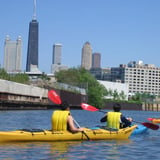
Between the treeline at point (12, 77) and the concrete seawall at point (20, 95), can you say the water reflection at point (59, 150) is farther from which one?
the treeline at point (12, 77)

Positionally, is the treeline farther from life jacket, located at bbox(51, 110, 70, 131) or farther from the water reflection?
the water reflection

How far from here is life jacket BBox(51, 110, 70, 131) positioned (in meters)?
19.5

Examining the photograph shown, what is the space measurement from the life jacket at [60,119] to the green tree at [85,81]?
11825cm

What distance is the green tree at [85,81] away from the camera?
13962 centimetres

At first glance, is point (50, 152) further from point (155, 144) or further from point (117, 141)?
point (155, 144)

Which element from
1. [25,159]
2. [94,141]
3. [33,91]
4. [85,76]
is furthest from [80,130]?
[85,76]

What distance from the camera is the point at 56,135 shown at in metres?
19.8

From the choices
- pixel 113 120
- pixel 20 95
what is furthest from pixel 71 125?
pixel 20 95

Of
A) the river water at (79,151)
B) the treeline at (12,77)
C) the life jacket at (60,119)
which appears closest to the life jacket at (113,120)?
the river water at (79,151)

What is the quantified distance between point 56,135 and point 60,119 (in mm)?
786

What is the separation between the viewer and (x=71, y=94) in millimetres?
120688

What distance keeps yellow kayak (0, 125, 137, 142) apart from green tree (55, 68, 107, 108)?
11591 cm

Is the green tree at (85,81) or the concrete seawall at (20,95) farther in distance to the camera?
the green tree at (85,81)

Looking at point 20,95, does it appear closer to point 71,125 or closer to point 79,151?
point 71,125
